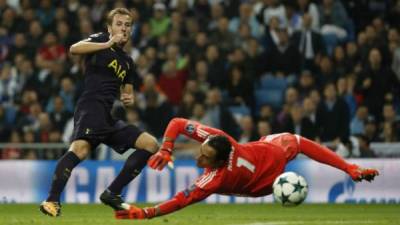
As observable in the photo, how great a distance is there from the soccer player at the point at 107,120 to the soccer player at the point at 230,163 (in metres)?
0.74

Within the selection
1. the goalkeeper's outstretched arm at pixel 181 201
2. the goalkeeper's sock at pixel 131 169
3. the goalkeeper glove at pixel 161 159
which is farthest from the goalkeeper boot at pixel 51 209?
the goalkeeper glove at pixel 161 159

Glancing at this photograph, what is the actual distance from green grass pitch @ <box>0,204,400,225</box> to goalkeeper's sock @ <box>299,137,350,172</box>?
0.61 m

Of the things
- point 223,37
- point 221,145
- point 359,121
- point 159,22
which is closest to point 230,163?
point 221,145

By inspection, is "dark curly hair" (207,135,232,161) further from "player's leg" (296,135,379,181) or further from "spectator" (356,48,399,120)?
"spectator" (356,48,399,120)

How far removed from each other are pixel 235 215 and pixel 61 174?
252cm

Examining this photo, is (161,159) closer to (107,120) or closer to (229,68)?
(107,120)

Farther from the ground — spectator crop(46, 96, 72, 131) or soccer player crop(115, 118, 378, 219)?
Result: spectator crop(46, 96, 72, 131)

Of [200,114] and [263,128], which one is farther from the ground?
[200,114]

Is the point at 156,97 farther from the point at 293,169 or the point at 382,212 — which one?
the point at 382,212

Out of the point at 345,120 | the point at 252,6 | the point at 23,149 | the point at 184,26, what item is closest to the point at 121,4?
the point at 184,26

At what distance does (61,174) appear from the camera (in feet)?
33.5

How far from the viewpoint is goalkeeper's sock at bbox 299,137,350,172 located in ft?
32.6

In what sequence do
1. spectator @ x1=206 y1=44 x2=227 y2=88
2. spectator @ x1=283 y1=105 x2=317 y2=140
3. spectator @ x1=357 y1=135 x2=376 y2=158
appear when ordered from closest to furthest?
spectator @ x1=357 y1=135 x2=376 y2=158 < spectator @ x1=283 y1=105 x2=317 y2=140 < spectator @ x1=206 y1=44 x2=227 y2=88

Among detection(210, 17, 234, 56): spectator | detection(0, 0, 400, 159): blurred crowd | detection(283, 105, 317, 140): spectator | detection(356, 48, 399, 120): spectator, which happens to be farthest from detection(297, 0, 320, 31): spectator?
detection(283, 105, 317, 140): spectator
